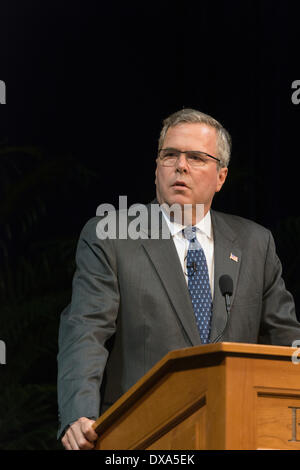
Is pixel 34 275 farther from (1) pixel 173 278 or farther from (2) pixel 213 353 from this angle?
(2) pixel 213 353

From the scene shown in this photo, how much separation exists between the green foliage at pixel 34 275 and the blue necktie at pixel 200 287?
1481 millimetres

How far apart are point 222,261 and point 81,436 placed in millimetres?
893

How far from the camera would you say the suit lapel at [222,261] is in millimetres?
2688

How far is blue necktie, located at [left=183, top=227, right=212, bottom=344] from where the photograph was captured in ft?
8.81

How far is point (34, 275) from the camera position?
421cm

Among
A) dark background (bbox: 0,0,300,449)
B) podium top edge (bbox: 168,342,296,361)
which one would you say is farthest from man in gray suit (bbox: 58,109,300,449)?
dark background (bbox: 0,0,300,449)

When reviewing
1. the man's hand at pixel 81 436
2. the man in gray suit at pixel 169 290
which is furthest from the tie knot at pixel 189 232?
the man's hand at pixel 81 436

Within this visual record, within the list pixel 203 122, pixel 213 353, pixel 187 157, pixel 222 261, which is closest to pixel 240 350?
pixel 213 353

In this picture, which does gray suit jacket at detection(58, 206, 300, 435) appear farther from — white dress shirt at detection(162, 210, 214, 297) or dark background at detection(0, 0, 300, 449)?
dark background at detection(0, 0, 300, 449)

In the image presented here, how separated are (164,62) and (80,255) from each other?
2.20 metres

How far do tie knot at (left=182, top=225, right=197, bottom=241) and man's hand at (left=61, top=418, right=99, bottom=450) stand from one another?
860 mm

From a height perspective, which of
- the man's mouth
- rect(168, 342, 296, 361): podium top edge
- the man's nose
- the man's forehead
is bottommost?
rect(168, 342, 296, 361): podium top edge

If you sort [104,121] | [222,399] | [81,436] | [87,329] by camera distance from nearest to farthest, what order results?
[222,399], [81,436], [87,329], [104,121]

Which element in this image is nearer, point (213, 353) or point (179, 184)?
point (213, 353)
